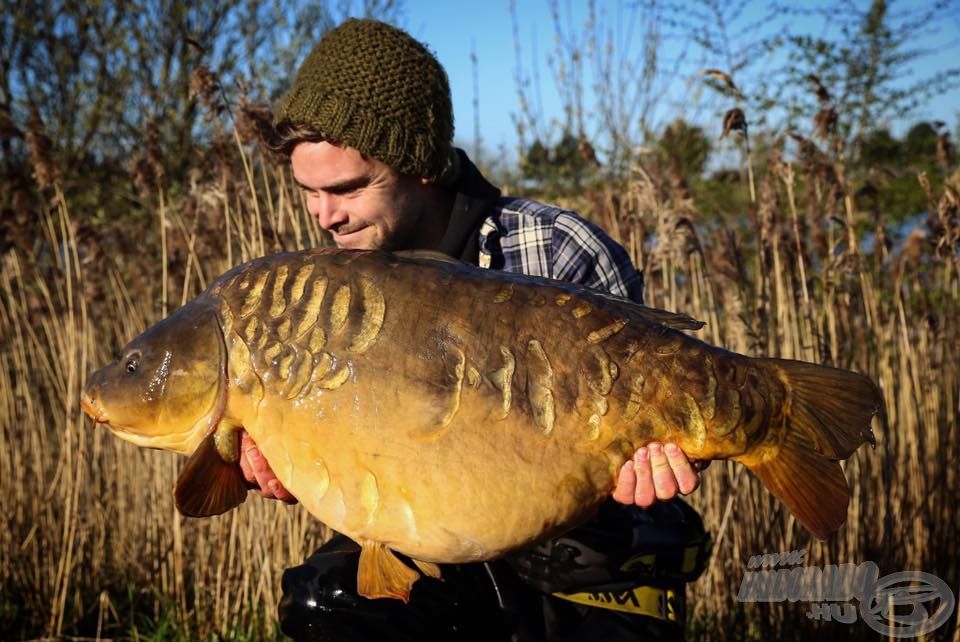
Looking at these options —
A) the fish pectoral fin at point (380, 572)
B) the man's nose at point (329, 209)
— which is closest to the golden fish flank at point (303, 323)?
the fish pectoral fin at point (380, 572)

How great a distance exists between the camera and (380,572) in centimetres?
129

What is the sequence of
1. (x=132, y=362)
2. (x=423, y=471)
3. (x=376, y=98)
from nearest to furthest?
1. (x=423, y=471)
2. (x=132, y=362)
3. (x=376, y=98)

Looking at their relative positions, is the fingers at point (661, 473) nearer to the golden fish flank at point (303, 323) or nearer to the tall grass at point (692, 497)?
the golden fish flank at point (303, 323)

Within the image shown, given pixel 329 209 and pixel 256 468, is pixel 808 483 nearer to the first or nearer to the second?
pixel 256 468

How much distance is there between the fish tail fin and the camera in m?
1.28

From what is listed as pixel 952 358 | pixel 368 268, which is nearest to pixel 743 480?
pixel 952 358

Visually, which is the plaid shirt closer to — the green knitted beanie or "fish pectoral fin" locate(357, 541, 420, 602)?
A: the green knitted beanie

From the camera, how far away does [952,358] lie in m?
2.91

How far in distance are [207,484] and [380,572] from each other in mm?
288

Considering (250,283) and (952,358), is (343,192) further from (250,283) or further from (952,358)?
(952,358)

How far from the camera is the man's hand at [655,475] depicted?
4.22ft

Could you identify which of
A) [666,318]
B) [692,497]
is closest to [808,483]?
[666,318]

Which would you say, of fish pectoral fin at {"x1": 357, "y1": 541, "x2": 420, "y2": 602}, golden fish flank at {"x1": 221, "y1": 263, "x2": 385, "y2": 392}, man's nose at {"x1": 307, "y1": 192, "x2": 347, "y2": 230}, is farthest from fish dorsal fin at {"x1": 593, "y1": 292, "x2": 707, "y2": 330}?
man's nose at {"x1": 307, "y1": 192, "x2": 347, "y2": 230}

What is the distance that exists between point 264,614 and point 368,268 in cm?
173
